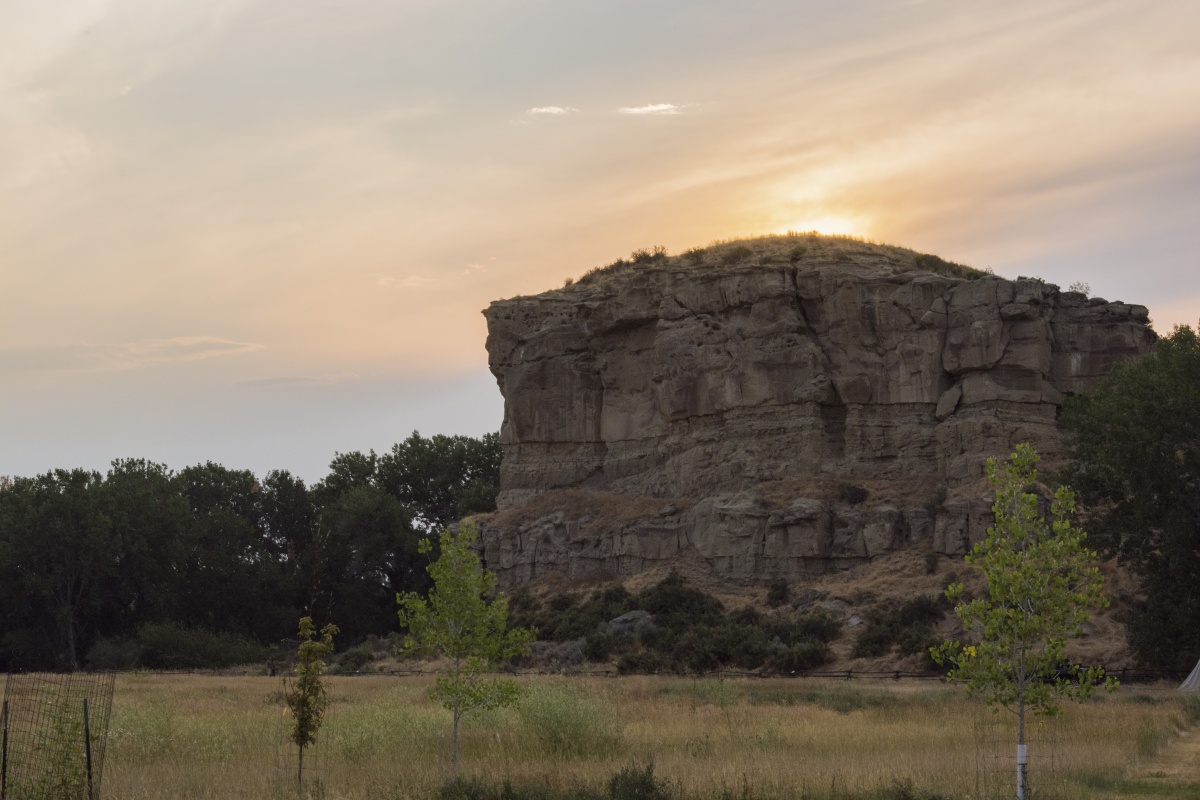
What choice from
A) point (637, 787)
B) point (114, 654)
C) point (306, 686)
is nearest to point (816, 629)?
point (637, 787)

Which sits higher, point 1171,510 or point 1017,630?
point 1171,510

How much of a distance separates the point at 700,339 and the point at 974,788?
148 feet

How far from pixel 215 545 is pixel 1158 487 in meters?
58.5

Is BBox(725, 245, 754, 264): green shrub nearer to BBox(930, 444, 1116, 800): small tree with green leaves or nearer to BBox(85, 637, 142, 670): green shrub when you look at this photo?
BBox(85, 637, 142, 670): green shrub

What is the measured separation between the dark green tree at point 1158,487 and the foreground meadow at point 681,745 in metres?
4.44

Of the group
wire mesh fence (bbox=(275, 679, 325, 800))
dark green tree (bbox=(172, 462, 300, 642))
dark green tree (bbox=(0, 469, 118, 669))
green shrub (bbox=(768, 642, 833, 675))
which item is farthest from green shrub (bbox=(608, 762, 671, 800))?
dark green tree (bbox=(172, 462, 300, 642))

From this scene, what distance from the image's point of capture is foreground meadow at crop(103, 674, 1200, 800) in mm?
20328

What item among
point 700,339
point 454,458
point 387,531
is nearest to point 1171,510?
point 700,339

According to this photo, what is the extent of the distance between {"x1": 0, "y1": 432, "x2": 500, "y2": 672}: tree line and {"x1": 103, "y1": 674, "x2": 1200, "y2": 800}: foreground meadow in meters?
32.7

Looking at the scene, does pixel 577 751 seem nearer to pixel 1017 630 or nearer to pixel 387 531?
pixel 1017 630

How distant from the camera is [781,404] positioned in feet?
200

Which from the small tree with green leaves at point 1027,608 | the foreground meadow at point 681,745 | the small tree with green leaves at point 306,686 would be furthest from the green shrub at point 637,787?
the small tree with green leaves at point 306,686

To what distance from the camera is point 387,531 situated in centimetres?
8162

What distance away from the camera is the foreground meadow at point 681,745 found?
66.7 ft
